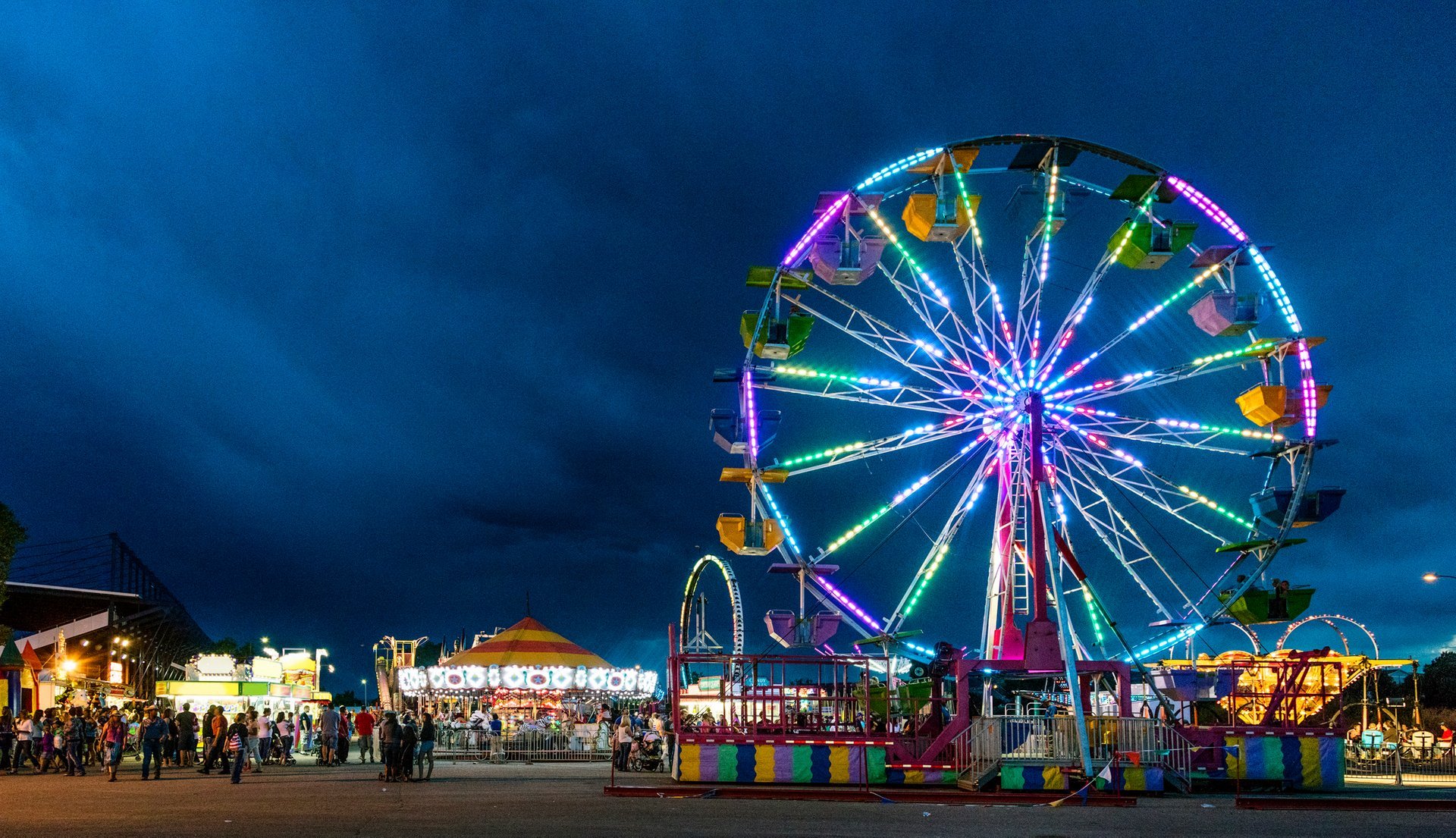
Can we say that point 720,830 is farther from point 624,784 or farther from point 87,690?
point 87,690

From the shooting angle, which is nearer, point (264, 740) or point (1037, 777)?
point (1037, 777)

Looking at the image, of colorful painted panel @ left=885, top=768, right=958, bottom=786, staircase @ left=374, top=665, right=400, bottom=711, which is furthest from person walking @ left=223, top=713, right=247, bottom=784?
staircase @ left=374, top=665, right=400, bottom=711

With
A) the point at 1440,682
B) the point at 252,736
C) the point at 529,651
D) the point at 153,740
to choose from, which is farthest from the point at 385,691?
the point at 1440,682

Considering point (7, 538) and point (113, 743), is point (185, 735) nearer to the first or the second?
point (113, 743)

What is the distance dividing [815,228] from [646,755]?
1191 cm

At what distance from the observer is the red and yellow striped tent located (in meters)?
44.4

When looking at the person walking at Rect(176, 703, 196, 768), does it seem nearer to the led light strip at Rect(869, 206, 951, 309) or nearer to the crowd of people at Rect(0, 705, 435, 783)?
the crowd of people at Rect(0, 705, 435, 783)

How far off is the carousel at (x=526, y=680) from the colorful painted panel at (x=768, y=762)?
20716 millimetres

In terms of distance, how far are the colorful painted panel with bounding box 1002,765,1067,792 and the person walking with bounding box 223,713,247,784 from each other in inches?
481

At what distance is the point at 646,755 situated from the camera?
2725cm

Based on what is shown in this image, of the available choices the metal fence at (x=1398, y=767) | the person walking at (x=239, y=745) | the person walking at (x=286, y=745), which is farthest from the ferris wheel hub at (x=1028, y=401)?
the person walking at (x=286, y=745)

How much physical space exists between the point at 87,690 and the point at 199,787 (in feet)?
71.8

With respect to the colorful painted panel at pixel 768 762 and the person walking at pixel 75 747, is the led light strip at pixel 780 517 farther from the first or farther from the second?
the person walking at pixel 75 747

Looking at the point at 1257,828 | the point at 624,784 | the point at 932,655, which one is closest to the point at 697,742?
the point at 624,784
